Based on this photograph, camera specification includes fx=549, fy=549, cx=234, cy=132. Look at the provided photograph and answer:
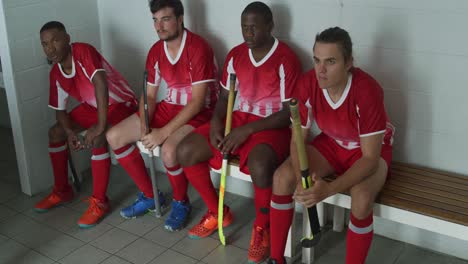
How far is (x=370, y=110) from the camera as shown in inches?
83.2

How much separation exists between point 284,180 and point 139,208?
1017 mm

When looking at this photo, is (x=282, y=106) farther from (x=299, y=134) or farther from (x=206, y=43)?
(x=299, y=134)

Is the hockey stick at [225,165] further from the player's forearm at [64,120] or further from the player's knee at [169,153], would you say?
the player's forearm at [64,120]

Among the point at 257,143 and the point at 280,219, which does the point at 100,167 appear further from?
the point at 280,219

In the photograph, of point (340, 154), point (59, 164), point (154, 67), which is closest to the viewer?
point (340, 154)

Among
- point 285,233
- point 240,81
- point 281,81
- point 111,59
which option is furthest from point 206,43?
point 285,233

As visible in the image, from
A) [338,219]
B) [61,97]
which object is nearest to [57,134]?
[61,97]

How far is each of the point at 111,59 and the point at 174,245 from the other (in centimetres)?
135

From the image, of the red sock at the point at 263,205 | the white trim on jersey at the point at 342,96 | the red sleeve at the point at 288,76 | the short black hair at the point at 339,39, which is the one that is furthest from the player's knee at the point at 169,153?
the short black hair at the point at 339,39

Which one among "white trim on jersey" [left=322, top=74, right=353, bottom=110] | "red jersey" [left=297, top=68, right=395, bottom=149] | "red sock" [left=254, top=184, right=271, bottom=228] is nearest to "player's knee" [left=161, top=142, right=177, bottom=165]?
"red sock" [left=254, top=184, right=271, bottom=228]

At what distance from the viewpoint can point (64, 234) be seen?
2.79 metres

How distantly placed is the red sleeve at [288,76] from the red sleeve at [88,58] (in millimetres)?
972

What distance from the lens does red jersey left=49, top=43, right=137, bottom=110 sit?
113 inches

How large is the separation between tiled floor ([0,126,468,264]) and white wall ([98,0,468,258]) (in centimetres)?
21
